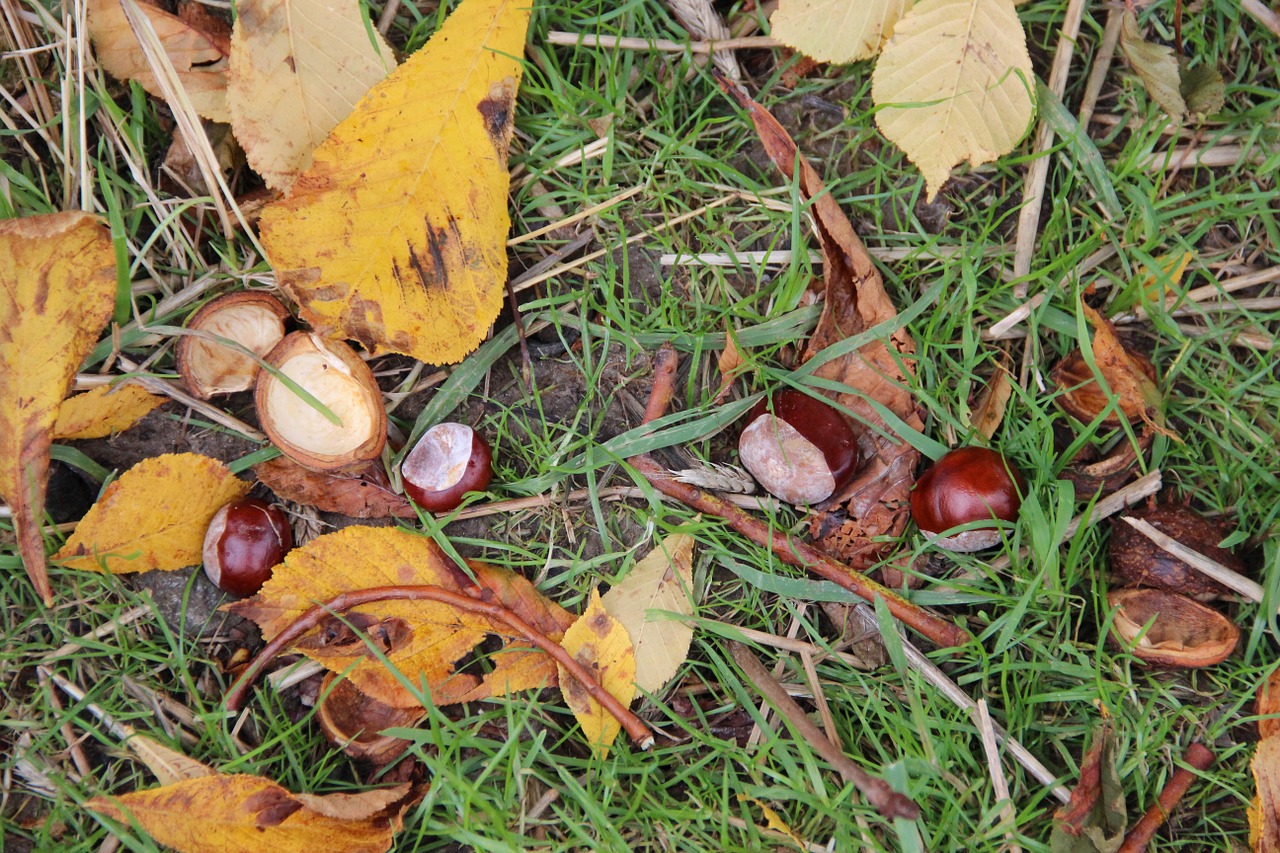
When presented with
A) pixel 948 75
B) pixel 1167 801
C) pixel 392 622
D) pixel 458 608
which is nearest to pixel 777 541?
pixel 458 608

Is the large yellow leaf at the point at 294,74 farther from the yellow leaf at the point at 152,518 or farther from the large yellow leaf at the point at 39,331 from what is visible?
the yellow leaf at the point at 152,518

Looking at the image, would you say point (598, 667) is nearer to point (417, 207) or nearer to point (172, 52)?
point (417, 207)

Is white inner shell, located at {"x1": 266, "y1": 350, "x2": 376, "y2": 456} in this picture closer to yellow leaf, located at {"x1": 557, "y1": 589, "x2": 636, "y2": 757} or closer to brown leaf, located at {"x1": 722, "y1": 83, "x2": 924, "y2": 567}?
yellow leaf, located at {"x1": 557, "y1": 589, "x2": 636, "y2": 757}

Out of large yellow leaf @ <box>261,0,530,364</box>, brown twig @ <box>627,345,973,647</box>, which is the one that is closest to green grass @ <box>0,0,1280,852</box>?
brown twig @ <box>627,345,973,647</box>

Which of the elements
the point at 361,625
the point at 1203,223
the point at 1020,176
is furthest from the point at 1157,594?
the point at 361,625

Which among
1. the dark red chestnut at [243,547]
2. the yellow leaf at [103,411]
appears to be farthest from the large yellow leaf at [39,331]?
the dark red chestnut at [243,547]

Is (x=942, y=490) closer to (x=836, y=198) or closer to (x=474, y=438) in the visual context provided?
(x=836, y=198)
